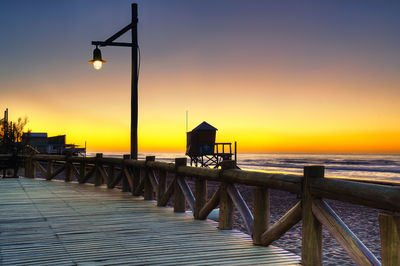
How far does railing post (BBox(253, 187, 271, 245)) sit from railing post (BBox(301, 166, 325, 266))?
0.90 m

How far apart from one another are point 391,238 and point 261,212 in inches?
84.5

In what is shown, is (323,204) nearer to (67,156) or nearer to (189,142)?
(67,156)

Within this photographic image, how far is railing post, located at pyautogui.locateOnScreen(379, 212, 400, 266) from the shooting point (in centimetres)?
281

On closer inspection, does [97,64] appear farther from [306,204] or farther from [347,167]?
[347,167]

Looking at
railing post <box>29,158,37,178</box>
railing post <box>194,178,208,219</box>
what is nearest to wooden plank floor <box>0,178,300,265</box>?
railing post <box>194,178,208,219</box>

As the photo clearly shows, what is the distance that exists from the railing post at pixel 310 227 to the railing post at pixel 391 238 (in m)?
1.02

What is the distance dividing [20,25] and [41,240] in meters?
15.4

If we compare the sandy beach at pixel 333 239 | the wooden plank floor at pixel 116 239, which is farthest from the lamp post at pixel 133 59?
the sandy beach at pixel 333 239

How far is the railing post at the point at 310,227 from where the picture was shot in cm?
388

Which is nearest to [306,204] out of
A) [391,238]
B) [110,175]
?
[391,238]

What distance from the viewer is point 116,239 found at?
16.6ft

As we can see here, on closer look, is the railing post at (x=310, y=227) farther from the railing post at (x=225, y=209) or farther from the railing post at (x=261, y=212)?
the railing post at (x=225, y=209)

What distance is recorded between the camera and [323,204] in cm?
378

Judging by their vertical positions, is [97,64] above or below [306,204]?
above
